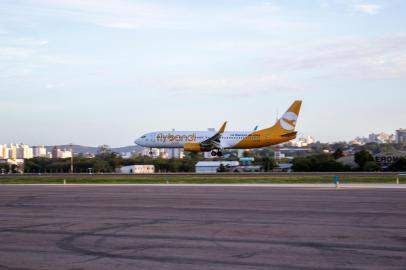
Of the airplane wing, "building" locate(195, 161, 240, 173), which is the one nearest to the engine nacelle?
the airplane wing

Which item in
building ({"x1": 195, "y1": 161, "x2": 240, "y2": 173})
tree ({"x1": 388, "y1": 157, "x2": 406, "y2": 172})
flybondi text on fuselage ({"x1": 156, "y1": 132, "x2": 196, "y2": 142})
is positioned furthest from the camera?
building ({"x1": 195, "y1": 161, "x2": 240, "y2": 173})

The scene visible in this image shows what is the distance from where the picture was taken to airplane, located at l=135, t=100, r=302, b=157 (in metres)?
67.5

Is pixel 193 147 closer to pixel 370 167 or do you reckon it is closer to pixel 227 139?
pixel 227 139

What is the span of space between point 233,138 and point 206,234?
2092 inches

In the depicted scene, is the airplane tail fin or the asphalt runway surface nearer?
the asphalt runway surface

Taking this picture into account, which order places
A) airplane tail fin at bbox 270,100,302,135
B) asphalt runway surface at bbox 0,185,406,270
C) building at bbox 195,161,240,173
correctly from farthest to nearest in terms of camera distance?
1. building at bbox 195,161,240,173
2. airplane tail fin at bbox 270,100,302,135
3. asphalt runway surface at bbox 0,185,406,270

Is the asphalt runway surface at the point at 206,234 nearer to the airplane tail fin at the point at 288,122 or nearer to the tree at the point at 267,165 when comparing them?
the airplane tail fin at the point at 288,122

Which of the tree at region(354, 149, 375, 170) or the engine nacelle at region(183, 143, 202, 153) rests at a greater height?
the engine nacelle at region(183, 143, 202, 153)

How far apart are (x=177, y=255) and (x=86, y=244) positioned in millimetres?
2866

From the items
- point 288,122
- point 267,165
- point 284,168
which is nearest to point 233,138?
point 288,122

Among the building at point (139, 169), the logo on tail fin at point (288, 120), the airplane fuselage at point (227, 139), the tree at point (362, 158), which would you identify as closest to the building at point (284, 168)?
the airplane fuselage at point (227, 139)

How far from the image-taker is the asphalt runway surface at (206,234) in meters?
12.1

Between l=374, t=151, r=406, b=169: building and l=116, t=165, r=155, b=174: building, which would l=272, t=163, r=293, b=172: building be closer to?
l=374, t=151, r=406, b=169: building

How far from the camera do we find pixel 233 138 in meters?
68.9
